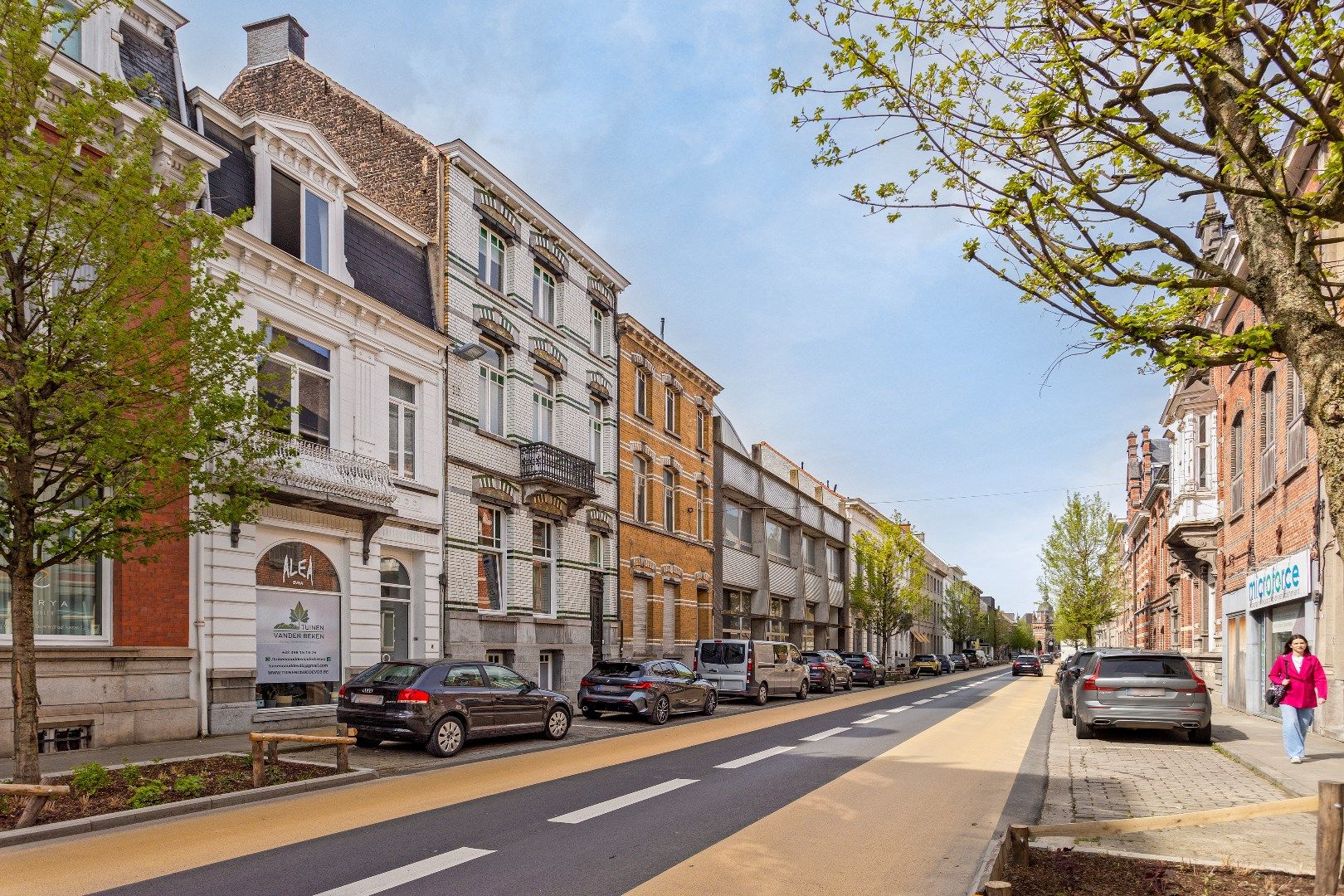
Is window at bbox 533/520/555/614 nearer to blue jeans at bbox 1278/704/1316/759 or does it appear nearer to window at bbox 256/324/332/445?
window at bbox 256/324/332/445

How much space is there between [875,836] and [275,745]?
7078mm

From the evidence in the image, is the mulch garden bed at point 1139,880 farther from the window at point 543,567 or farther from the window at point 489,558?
the window at point 543,567

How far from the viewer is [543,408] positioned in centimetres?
2825

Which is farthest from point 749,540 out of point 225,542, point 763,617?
point 225,542

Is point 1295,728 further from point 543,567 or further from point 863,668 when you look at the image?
point 863,668

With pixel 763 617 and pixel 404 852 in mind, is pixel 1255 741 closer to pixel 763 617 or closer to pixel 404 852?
pixel 404 852

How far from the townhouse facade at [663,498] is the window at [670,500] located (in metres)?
0.04

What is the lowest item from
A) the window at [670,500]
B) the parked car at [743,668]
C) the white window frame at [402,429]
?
the parked car at [743,668]

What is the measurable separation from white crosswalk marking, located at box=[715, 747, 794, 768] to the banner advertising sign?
896 cm

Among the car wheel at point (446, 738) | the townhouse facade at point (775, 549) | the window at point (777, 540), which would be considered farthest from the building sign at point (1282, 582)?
the window at point (777, 540)

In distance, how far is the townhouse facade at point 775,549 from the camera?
42.8m

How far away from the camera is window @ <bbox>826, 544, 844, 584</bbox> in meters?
60.6

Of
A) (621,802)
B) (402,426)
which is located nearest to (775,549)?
(402,426)

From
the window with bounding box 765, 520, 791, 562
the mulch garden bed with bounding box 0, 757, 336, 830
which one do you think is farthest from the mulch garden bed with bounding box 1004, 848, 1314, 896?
the window with bounding box 765, 520, 791, 562
